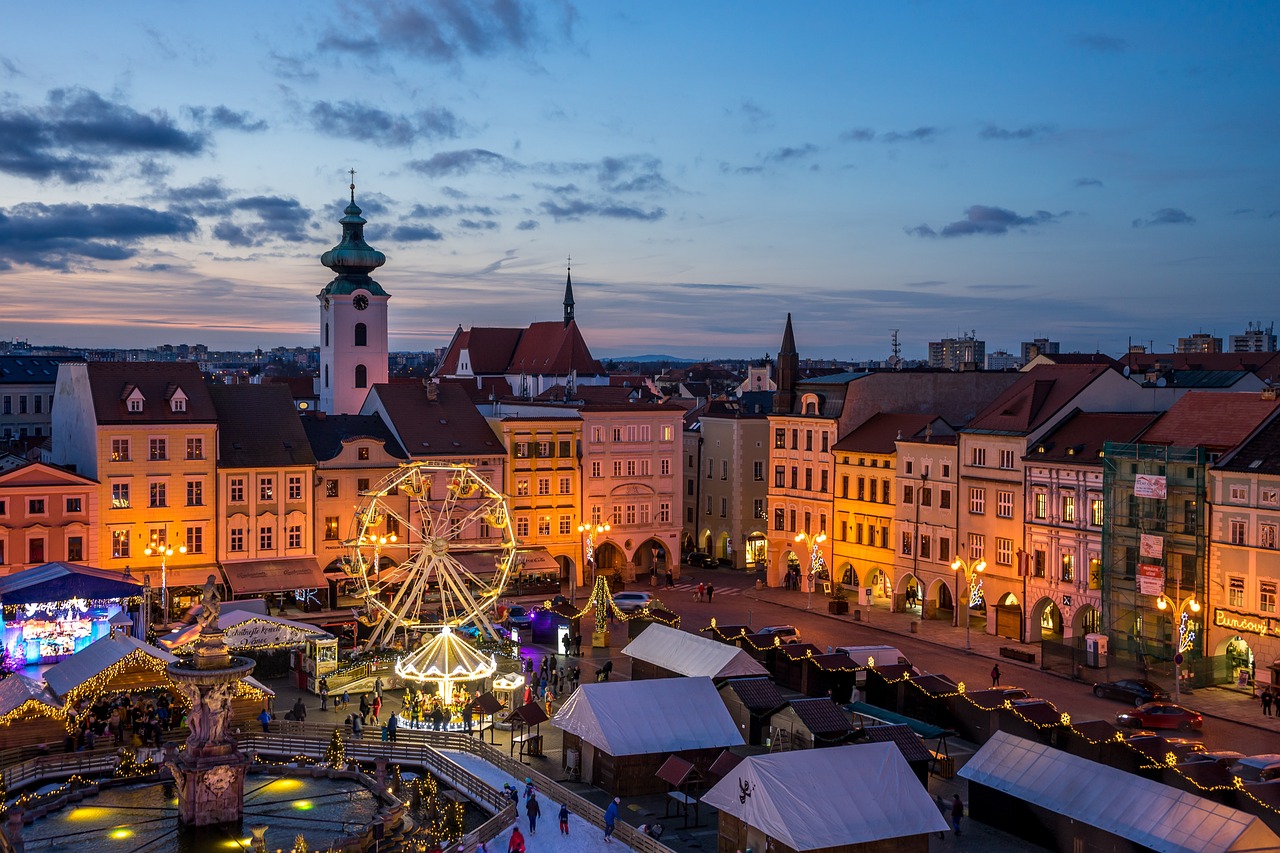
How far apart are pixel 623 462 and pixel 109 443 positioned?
2947 cm

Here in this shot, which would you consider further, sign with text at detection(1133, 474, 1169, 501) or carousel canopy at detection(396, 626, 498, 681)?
sign with text at detection(1133, 474, 1169, 501)

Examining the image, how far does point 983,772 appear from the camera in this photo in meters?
39.5

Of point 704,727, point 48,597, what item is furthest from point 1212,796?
point 48,597

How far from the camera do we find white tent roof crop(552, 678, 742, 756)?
42.8 m

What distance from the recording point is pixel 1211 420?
5962cm

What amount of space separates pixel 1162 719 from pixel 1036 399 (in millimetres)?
22151

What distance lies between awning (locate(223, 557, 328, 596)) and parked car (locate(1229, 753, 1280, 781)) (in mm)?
44451

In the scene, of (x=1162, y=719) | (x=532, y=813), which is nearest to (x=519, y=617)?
(x=532, y=813)

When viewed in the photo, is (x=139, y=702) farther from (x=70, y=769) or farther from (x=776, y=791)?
(x=776, y=791)

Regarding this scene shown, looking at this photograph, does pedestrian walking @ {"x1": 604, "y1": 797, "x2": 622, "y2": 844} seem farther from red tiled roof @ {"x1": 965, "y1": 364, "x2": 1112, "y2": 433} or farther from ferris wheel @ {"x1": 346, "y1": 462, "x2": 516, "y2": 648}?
red tiled roof @ {"x1": 965, "y1": 364, "x2": 1112, "y2": 433}

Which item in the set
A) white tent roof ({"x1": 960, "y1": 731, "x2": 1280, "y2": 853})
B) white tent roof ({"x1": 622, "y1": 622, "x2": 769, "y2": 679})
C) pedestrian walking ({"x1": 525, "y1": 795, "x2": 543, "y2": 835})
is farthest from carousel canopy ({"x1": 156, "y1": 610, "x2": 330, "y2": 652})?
white tent roof ({"x1": 960, "y1": 731, "x2": 1280, "y2": 853})

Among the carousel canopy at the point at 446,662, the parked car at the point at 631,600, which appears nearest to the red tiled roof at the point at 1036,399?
the parked car at the point at 631,600

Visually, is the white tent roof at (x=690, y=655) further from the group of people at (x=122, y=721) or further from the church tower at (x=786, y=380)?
the church tower at (x=786, y=380)

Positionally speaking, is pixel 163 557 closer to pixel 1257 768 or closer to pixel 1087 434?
pixel 1087 434
